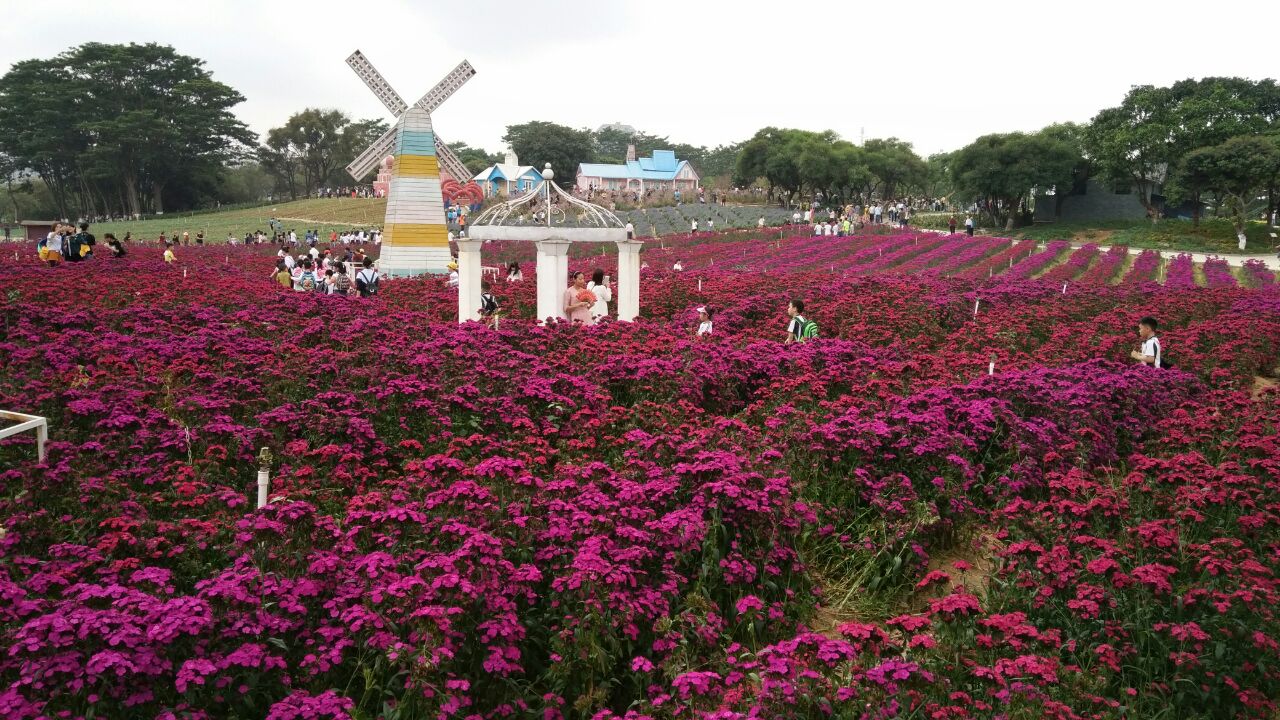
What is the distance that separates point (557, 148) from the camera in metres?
98.2

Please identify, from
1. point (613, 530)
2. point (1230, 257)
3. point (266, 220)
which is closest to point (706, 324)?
point (613, 530)

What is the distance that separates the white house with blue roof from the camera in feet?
334

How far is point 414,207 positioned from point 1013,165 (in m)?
43.0

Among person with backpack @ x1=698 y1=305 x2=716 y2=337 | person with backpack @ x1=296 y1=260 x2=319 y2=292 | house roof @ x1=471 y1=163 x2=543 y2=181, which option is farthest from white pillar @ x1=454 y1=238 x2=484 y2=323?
house roof @ x1=471 y1=163 x2=543 y2=181

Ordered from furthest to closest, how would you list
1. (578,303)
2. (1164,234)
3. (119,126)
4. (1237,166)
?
(119,126) < (1237,166) < (1164,234) < (578,303)

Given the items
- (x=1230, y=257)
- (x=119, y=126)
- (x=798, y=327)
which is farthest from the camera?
(x=119, y=126)

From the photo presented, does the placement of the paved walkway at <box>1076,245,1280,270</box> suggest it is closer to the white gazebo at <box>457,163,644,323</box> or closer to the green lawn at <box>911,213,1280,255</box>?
the green lawn at <box>911,213,1280,255</box>

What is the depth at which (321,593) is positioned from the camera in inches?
178

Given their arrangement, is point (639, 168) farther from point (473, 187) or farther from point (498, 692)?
point (498, 692)

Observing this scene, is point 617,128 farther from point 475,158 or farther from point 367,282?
point 367,282

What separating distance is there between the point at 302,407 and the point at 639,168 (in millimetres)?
102856

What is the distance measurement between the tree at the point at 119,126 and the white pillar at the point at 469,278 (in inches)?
2632

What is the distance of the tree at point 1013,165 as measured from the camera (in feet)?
176

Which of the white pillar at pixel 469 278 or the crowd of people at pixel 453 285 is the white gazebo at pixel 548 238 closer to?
the white pillar at pixel 469 278
